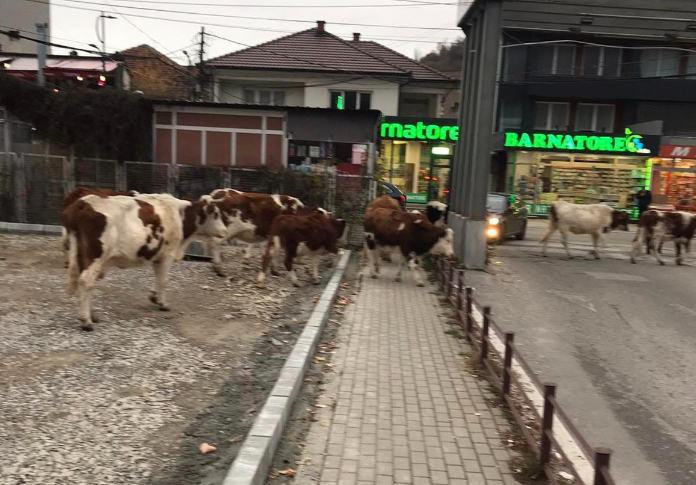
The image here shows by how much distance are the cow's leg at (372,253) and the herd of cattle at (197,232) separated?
3 cm

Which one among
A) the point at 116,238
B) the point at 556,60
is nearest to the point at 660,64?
the point at 556,60

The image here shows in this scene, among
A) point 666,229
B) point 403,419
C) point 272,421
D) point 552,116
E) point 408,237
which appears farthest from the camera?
point 552,116

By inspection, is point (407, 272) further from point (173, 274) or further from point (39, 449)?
point (39, 449)

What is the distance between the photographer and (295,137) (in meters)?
19.2

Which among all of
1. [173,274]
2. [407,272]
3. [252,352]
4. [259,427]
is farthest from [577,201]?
[259,427]

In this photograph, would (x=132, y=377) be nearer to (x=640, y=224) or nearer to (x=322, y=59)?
(x=640, y=224)

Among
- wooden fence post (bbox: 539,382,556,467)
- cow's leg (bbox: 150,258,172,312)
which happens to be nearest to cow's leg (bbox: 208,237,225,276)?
cow's leg (bbox: 150,258,172,312)

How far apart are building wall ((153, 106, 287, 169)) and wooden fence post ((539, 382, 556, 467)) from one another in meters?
16.0

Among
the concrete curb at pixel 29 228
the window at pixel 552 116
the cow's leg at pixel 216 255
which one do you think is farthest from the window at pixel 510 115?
the cow's leg at pixel 216 255

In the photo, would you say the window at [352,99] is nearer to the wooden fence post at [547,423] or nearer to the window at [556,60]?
the window at [556,60]

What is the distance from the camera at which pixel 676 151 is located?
28875mm

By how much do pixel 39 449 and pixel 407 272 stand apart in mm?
9790

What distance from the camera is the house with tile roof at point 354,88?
31969 mm

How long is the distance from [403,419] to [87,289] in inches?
164
